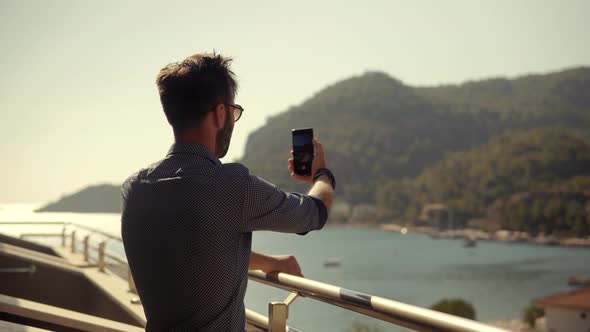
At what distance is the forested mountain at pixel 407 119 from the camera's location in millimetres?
143000

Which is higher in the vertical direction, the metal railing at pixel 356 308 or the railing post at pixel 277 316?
the metal railing at pixel 356 308

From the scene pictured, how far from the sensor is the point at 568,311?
55.7m

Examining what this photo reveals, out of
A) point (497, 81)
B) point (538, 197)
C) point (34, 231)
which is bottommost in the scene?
point (538, 197)

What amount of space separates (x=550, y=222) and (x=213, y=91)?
129770 millimetres

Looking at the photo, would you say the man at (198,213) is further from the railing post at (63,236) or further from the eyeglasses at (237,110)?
the railing post at (63,236)

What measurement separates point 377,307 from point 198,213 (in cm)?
39

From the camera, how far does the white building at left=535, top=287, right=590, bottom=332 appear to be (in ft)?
180

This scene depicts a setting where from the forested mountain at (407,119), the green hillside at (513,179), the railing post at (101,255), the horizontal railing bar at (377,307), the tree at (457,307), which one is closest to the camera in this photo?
the horizontal railing bar at (377,307)

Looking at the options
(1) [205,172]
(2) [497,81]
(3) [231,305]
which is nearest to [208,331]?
(3) [231,305]

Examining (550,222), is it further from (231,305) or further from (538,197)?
(231,305)

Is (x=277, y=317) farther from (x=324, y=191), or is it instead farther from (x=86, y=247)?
(x=86, y=247)

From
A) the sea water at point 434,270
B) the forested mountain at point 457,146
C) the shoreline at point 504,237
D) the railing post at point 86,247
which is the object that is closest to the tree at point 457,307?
the sea water at point 434,270

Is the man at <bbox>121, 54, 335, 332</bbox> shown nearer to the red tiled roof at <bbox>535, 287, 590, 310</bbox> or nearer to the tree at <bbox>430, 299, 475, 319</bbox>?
the tree at <bbox>430, 299, 475, 319</bbox>

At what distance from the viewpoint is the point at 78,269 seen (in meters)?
6.28
